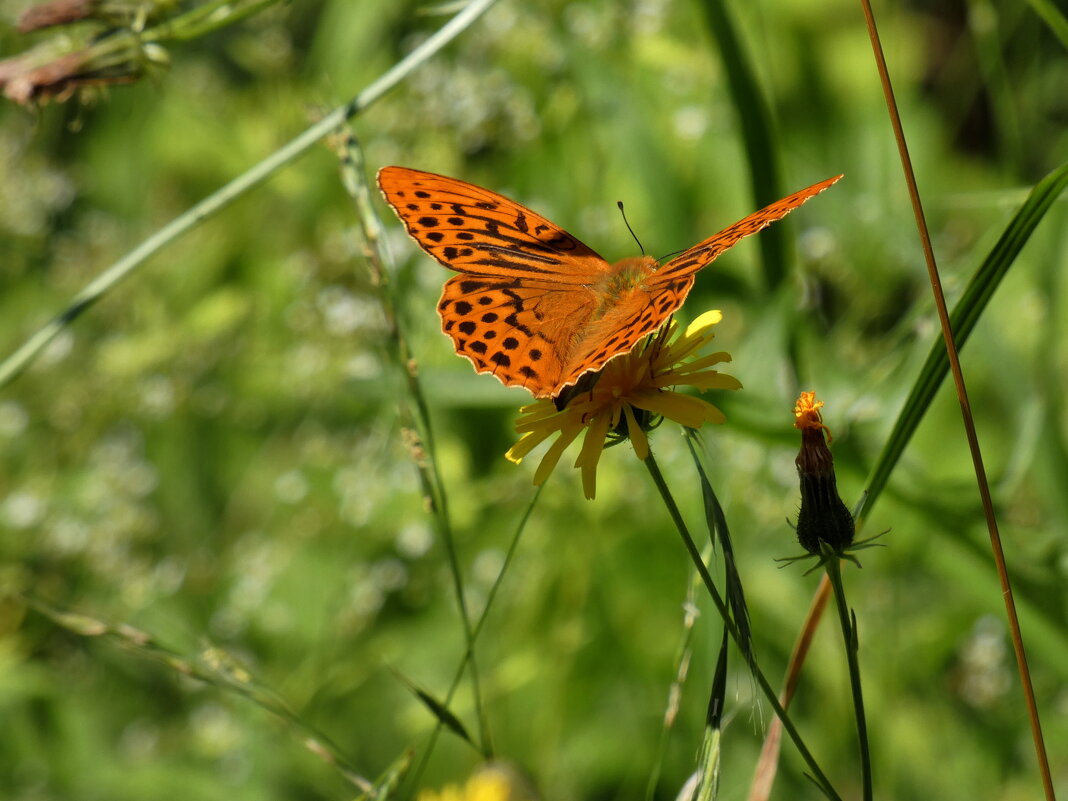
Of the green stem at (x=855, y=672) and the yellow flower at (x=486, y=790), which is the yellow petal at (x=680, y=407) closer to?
the green stem at (x=855, y=672)

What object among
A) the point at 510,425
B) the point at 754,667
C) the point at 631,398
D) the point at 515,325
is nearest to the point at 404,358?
the point at 515,325

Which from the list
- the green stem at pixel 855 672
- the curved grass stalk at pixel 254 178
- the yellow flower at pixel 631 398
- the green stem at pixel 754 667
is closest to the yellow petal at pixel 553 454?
the yellow flower at pixel 631 398

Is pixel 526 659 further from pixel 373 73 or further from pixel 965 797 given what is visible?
pixel 373 73

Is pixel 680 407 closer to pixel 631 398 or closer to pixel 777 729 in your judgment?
pixel 631 398

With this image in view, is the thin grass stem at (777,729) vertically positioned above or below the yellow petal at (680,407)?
below

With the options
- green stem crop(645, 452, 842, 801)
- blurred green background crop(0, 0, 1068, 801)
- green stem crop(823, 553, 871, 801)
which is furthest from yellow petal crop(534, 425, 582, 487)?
blurred green background crop(0, 0, 1068, 801)

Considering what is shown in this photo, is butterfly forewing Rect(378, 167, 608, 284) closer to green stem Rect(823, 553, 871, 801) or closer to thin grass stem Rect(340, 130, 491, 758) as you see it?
thin grass stem Rect(340, 130, 491, 758)
